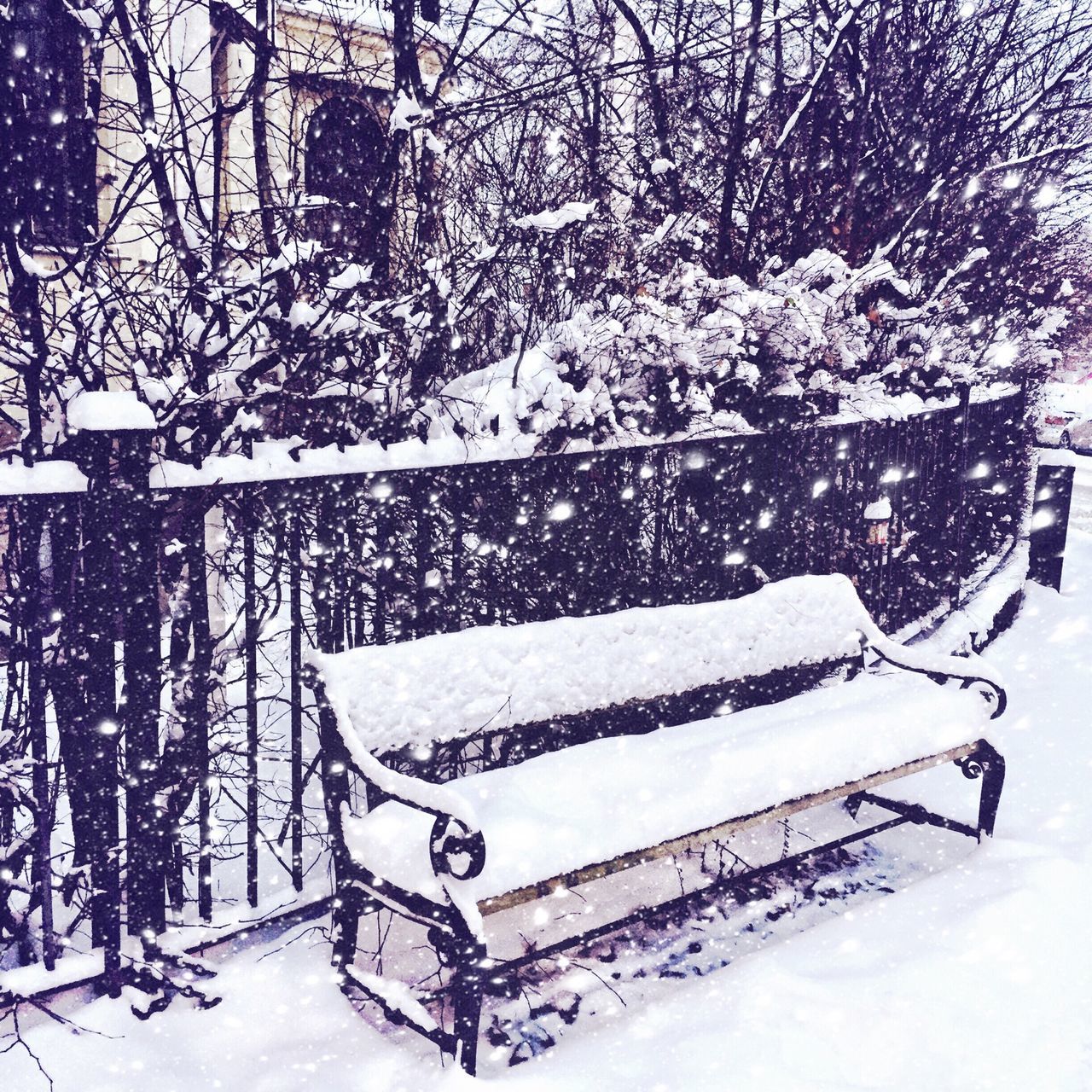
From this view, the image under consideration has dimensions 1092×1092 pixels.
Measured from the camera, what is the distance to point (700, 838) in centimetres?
333

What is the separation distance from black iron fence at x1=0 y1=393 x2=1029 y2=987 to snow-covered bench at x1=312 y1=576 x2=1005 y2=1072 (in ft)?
1.30

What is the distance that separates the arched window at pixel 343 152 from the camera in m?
5.08

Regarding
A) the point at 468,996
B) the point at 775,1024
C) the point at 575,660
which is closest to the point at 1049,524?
the point at 575,660

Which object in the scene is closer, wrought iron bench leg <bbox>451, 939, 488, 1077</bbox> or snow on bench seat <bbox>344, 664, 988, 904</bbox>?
wrought iron bench leg <bbox>451, 939, 488, 1077</bbox>

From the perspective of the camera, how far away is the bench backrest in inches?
129

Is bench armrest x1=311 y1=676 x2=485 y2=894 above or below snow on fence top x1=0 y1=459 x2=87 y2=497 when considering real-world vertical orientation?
below

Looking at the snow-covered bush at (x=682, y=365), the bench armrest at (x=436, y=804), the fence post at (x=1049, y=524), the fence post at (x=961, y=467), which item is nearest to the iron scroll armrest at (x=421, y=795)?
the bench armrest at (x=436, y=804)

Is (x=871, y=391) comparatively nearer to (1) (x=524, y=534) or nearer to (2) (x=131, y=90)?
(1) (x=524, y=534)

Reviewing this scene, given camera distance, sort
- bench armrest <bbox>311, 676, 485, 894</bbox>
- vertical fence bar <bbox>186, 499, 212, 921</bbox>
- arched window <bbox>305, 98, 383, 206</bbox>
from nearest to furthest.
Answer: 1. bench armrest <bbox>311, 676, 485, 894</bbox>
2. vertical fence bar <bbox>186, 499, 212, 921</bbox>
3. arched window <bbox>305, 98, 383, 206</bbox>

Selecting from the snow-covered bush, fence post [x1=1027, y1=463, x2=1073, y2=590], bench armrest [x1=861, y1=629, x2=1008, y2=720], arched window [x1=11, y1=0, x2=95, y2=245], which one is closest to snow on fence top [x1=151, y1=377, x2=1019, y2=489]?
the snow-covered bush

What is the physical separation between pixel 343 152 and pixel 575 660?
153 inches

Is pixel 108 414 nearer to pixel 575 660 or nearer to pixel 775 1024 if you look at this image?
pixel 575 660

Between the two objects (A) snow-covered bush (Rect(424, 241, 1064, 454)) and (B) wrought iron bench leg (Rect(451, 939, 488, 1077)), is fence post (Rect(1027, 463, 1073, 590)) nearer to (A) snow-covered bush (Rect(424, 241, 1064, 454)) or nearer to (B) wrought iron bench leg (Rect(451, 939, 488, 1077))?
(A) snow-covered bush (Rect(424, 241, 1064, 454))

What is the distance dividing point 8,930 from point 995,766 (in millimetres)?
3762
